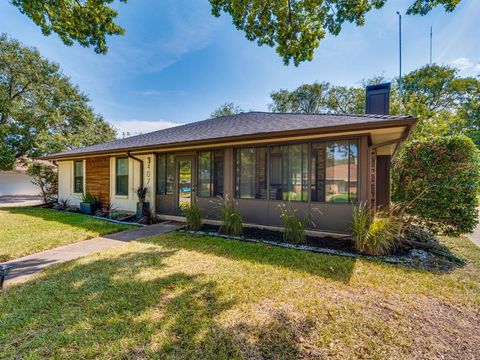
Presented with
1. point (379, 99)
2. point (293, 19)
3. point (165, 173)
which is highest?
point (293, 19)


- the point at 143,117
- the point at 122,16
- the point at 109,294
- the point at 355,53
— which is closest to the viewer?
the point at 109,294

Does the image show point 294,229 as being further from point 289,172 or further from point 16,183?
point 16,183

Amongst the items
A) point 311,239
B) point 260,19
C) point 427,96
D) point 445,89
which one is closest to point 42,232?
point 311,239

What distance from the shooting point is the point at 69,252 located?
4746mm

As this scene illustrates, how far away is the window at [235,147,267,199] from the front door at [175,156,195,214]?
1.67 meters

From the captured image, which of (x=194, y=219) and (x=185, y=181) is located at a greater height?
(x=185, y=181)

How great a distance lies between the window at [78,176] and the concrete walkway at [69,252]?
6.21 metres

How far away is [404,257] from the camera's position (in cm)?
445

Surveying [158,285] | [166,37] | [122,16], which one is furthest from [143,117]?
[158,285]

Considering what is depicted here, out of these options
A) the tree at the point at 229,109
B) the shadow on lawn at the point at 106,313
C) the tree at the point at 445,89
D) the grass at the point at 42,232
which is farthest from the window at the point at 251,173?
the tree at the point at 229,109

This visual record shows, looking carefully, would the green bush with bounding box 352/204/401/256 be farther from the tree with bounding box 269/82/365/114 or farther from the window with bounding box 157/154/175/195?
the tree with bounding box 269/82/365/114

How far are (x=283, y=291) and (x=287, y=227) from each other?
92.8 inches

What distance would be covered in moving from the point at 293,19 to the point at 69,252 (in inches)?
282

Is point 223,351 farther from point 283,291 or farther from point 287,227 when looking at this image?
point 287,227
